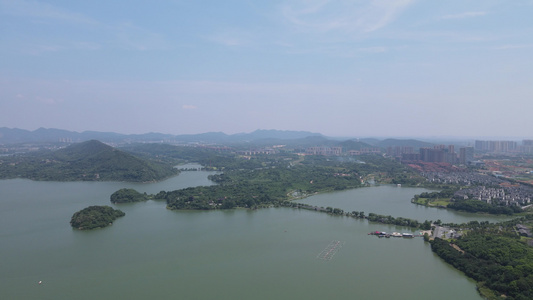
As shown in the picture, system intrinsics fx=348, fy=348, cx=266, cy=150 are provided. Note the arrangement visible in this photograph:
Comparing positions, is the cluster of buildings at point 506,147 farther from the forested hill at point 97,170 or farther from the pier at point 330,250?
the pier at point 330,250

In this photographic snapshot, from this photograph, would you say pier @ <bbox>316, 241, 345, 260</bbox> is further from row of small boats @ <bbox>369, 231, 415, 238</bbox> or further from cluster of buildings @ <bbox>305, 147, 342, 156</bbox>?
cluster of buildings @ <bbox>305, 147, 342, 156</bbox>

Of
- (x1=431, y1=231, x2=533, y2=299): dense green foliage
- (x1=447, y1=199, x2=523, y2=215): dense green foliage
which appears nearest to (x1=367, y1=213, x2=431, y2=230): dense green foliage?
(x1=431, y1=231, x2=533, y2=299): dense green foliage

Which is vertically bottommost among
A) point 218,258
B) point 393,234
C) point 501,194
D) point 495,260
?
point 218,258

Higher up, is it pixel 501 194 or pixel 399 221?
pixel 501 194

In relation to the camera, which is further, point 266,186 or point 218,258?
point 266,186

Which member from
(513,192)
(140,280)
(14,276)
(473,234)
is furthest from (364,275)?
(513,192)

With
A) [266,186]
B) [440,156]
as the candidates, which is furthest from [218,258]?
[440,156]

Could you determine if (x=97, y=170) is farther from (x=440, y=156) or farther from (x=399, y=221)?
(x=440, y=156)

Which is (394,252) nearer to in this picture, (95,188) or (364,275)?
(364,275)
